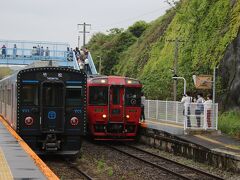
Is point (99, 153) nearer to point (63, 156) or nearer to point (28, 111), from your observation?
point (63, 156)

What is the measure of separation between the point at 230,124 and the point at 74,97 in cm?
758

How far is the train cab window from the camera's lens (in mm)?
17312

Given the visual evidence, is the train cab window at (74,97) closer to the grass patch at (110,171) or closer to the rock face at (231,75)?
the grass patch at (110,171)

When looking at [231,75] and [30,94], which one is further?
[231,75]

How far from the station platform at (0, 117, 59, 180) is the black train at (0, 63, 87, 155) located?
1783 millimetres

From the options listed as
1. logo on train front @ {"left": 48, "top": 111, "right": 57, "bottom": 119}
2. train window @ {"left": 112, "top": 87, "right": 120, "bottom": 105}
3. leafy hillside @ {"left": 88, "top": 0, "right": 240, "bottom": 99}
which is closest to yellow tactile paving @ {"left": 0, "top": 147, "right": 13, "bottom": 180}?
logo on train front @ {"left": 48, "top": 111, "right": 57, "bottom": 119}

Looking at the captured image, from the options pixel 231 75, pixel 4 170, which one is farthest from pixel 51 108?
pixel 231 75

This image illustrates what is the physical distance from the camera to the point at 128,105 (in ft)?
76.6

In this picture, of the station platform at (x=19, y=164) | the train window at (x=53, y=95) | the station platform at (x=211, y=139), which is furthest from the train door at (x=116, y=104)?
the station platform at (x=19, y=164)

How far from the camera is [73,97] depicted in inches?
685

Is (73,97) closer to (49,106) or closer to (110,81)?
(49,106)

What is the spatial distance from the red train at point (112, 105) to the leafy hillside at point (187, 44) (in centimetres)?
806

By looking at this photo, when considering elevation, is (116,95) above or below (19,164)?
above

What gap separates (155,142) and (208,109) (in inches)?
110
